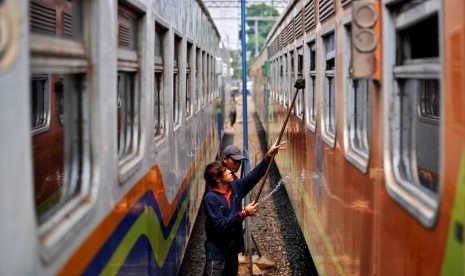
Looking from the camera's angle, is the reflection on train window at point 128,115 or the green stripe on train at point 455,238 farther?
the reflection on train window at point 128,115

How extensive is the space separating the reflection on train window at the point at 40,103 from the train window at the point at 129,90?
153 centimetres

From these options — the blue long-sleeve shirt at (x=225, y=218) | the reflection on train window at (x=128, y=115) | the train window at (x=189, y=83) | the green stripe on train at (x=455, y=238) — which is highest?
the train window at (x=189, y=83)

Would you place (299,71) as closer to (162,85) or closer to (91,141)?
(162,85)

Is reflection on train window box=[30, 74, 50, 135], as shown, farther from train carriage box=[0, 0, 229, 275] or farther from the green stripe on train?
the green stripe on train

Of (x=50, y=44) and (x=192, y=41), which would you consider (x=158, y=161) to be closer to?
(x=50, y=44)

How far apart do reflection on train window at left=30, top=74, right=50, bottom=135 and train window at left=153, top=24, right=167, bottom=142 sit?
0.96 meters

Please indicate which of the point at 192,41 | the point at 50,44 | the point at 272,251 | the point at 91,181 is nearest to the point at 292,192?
the point at 272,251

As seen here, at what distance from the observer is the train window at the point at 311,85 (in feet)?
18.3

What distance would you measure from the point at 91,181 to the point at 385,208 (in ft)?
4.15

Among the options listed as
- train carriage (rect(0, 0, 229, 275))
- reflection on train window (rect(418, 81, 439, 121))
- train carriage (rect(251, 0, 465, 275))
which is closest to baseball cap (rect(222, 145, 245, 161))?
train carriage (rect(0, 0, 229, 275))

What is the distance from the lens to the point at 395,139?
266 centimetres

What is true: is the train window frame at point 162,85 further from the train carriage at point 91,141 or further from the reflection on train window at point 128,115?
the reflection on train window at point 128,115

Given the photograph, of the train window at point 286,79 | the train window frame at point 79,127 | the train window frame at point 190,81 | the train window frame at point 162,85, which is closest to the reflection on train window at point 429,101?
the train window frame at point 162,85

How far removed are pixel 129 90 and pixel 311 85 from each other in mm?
2556
